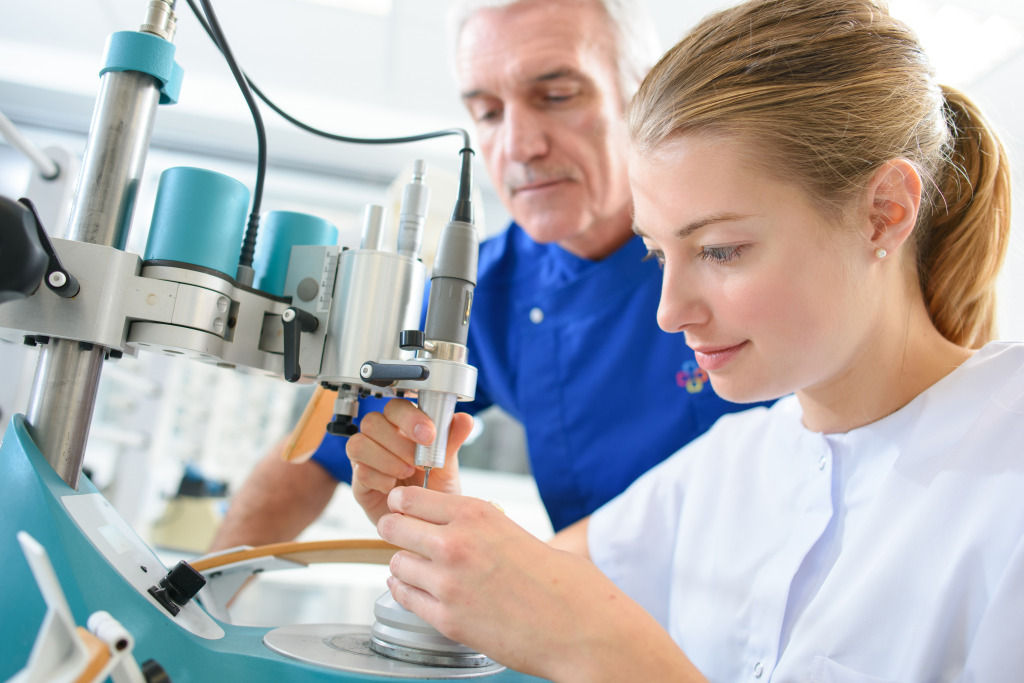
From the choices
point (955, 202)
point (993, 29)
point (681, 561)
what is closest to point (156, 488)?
point (681, 561)

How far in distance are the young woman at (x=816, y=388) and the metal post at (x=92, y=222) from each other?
0.26m

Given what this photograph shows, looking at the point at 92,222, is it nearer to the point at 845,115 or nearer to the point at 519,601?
the point at 519,601

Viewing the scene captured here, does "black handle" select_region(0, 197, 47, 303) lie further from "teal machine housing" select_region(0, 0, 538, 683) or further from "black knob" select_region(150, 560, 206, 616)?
"black knob" select_region(150, 560, 206, 616)

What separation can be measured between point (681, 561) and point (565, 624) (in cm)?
46

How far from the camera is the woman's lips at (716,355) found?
2.53 feet

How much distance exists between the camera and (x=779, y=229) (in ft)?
2.31

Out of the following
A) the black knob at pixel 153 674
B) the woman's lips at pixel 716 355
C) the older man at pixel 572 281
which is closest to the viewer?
the black knob at pixel 153 674

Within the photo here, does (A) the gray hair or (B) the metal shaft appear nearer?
(B) the metal shaft

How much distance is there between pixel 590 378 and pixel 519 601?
2.65ft

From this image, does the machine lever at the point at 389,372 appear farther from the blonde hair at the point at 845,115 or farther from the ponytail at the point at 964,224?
the ponytail at the point at 964,224

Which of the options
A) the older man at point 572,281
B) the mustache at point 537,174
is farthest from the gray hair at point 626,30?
the mustache at point 537,174

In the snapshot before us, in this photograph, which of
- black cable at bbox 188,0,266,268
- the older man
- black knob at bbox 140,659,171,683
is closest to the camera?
black knob at bbox 140,659,171,683

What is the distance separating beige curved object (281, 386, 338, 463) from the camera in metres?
0.79

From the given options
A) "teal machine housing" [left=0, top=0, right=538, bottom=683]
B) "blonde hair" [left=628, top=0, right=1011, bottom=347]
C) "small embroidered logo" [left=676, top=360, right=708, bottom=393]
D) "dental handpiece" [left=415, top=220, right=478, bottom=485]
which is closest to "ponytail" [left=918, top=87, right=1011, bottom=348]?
"blonde hair" [left=628, top=0, right=1011, bottom=347]
